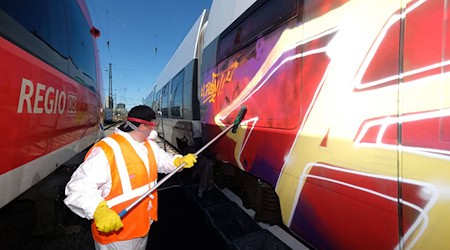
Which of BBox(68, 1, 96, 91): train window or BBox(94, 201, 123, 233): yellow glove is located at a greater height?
BBox(68, 1, 96, 91): train window

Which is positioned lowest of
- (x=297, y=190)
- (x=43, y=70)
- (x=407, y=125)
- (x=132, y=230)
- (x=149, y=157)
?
(x=132, y=230)

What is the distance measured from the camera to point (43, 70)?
226cm

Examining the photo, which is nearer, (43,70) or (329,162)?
(329,162)

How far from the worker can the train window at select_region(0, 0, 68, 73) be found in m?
0.92

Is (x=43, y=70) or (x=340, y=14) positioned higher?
(x=340, y=14)

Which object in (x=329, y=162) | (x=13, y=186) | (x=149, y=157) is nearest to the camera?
(x=329, y=162)

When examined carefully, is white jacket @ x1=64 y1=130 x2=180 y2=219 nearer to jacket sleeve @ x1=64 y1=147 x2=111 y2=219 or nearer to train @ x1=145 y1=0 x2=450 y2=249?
jacket sleeve @ x1=64 y1=147 x2=111 y2=219

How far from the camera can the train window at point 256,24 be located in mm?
2177

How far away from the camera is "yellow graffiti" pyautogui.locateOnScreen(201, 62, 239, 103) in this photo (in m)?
3.16

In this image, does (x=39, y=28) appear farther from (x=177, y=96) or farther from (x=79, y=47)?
(x=177, y=96)

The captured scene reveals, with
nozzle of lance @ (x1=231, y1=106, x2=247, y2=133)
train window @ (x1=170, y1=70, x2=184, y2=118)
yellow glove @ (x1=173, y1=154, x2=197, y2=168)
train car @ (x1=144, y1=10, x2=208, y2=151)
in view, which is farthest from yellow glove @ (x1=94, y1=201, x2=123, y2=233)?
train window @ (x1=170, y1=70, x2=184, y2=118)

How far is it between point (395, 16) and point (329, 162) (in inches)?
32.2

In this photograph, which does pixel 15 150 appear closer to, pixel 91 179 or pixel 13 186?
pixel 13 186

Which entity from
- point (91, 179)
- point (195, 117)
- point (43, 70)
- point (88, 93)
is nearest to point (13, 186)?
point (91, 179)
